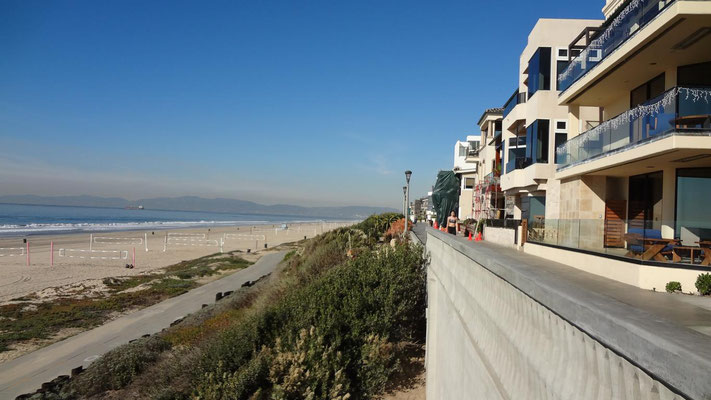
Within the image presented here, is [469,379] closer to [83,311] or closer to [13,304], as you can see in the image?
[83,311]

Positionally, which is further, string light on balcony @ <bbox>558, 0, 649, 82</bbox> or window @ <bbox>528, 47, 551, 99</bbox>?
window @ <bbox>528, 47, 551, 99</bbox>

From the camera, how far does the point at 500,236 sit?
17203 millimetres

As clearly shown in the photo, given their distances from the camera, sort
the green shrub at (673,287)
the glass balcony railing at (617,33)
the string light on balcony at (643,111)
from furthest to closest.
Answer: the glass balcony railing at (617,33), the string light on balcony at (643,111), the green shrub at (673,287)

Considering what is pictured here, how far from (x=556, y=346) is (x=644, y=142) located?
8.51 meters

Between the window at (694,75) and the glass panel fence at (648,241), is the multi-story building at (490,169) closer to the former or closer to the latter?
the window at (694,75)

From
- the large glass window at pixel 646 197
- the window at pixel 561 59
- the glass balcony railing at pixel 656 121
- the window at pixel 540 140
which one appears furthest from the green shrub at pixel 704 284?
the window at pixel 561 59

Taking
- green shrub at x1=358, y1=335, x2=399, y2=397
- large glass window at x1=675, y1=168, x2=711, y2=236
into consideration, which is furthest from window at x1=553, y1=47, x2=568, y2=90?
green shrub at x1=358, y1=335, x2=399, y2=397

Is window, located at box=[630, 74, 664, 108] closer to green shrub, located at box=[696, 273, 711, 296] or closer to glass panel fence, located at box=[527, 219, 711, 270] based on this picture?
glass panel fence, located at box=[527, 219, 711, 270]

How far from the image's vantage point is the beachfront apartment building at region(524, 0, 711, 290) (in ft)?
25.6

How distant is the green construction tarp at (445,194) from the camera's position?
26.5 metres

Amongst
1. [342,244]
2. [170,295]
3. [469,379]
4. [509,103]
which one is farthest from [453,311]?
[170,295]

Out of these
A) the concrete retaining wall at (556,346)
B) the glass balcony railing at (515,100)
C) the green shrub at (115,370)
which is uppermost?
the glass balcony railing at (515,100)

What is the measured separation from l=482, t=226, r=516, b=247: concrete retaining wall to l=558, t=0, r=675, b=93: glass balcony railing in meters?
5.29

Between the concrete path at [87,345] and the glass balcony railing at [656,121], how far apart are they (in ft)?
51.6
